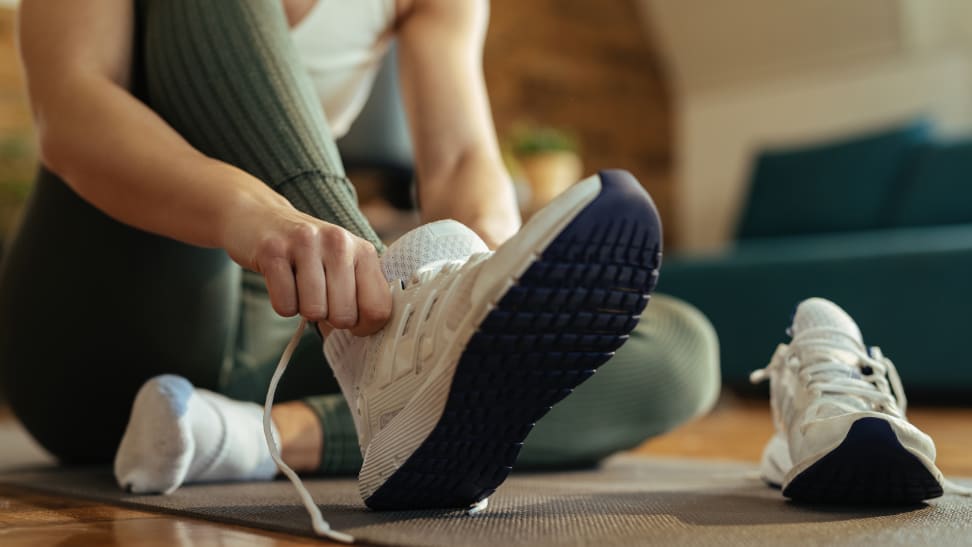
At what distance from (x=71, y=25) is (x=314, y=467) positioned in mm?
402

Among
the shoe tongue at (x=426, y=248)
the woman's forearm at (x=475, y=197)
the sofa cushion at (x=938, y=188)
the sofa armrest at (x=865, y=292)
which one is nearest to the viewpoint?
the shoe tongue at (x=426, y=248)

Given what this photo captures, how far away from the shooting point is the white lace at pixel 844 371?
64cm

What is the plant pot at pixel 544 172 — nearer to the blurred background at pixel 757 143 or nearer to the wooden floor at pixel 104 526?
the blurred background at pixel 757 143

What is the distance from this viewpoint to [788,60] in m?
3.44

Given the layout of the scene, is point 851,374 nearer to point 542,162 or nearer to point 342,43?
point 342,43

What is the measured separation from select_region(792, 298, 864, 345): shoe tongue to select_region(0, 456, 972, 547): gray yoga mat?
0.12 m

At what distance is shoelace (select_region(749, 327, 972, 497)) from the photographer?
638 millimetres

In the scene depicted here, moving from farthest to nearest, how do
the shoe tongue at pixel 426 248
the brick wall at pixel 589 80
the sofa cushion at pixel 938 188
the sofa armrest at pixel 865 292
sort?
the brick wall at pixel 589 80, the sofa cushion at pixel 938 188, the sofa armrest at pixel 865 292, the shoe tongue at pixel 426 248

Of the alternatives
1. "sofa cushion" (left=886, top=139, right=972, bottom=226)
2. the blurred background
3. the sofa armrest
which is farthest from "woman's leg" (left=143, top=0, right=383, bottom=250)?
"sofa cushion" (left=886, top=139, right=972, bottom=226)

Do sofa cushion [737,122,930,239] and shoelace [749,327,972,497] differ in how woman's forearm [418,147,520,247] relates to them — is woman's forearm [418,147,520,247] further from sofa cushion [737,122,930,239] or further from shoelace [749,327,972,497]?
sofa cushion [737,122,930,239]

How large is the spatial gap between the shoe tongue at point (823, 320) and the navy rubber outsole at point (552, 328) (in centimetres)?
26

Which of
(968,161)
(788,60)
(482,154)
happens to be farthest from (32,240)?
(788,60)

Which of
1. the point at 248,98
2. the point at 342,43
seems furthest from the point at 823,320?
the point at 342,43

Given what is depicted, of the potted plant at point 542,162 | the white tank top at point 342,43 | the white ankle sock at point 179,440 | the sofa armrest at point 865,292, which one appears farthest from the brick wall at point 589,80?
the white ankle sock at point 179,440
